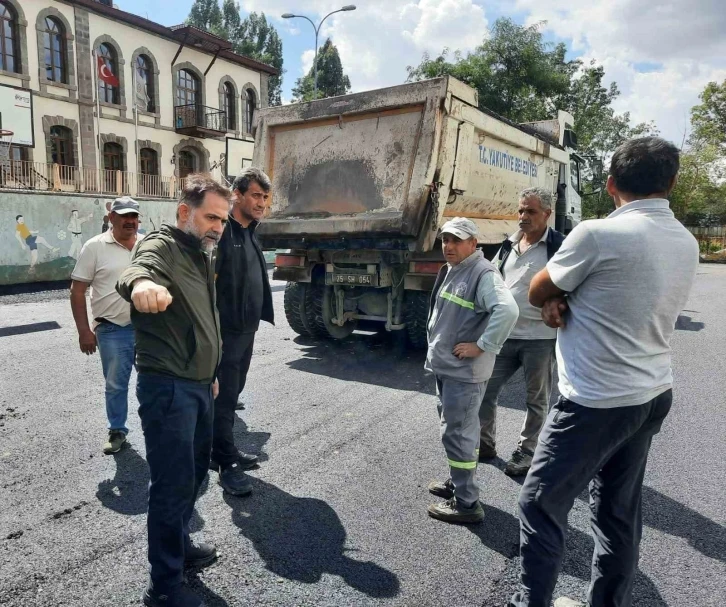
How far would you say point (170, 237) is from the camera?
244cm

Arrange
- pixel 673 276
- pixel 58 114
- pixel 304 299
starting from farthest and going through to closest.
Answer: pixel 58 114, pixel 304 299, pixel 673 276

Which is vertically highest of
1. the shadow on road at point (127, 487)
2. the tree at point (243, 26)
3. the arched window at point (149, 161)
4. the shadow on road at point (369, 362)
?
the tree at point (243, 26)

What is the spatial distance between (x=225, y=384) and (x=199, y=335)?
119cm

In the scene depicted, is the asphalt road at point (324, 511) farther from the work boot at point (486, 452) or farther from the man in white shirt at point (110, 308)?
the man in white shirt at point (110, 308)

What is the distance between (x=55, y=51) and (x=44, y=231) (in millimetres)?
10865

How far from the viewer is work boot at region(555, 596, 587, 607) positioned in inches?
94.1

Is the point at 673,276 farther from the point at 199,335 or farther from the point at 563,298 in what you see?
the point at 199,335

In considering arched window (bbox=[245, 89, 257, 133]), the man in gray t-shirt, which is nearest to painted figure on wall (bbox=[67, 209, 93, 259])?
the man in gray t-shirt

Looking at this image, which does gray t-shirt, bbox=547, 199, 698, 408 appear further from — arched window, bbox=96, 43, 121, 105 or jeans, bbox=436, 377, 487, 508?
arched window, bbox=96, 43, 121, 105

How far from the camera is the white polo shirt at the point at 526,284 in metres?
3.75

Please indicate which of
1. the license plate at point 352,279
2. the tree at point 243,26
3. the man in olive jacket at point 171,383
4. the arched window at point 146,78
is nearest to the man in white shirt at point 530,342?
the man in olive jacket at point 171,383

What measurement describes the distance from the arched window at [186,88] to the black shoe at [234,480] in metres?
25.5

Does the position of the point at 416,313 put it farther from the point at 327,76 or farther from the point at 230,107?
the point at 327,76

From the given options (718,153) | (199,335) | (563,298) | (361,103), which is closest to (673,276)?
(563,298)
